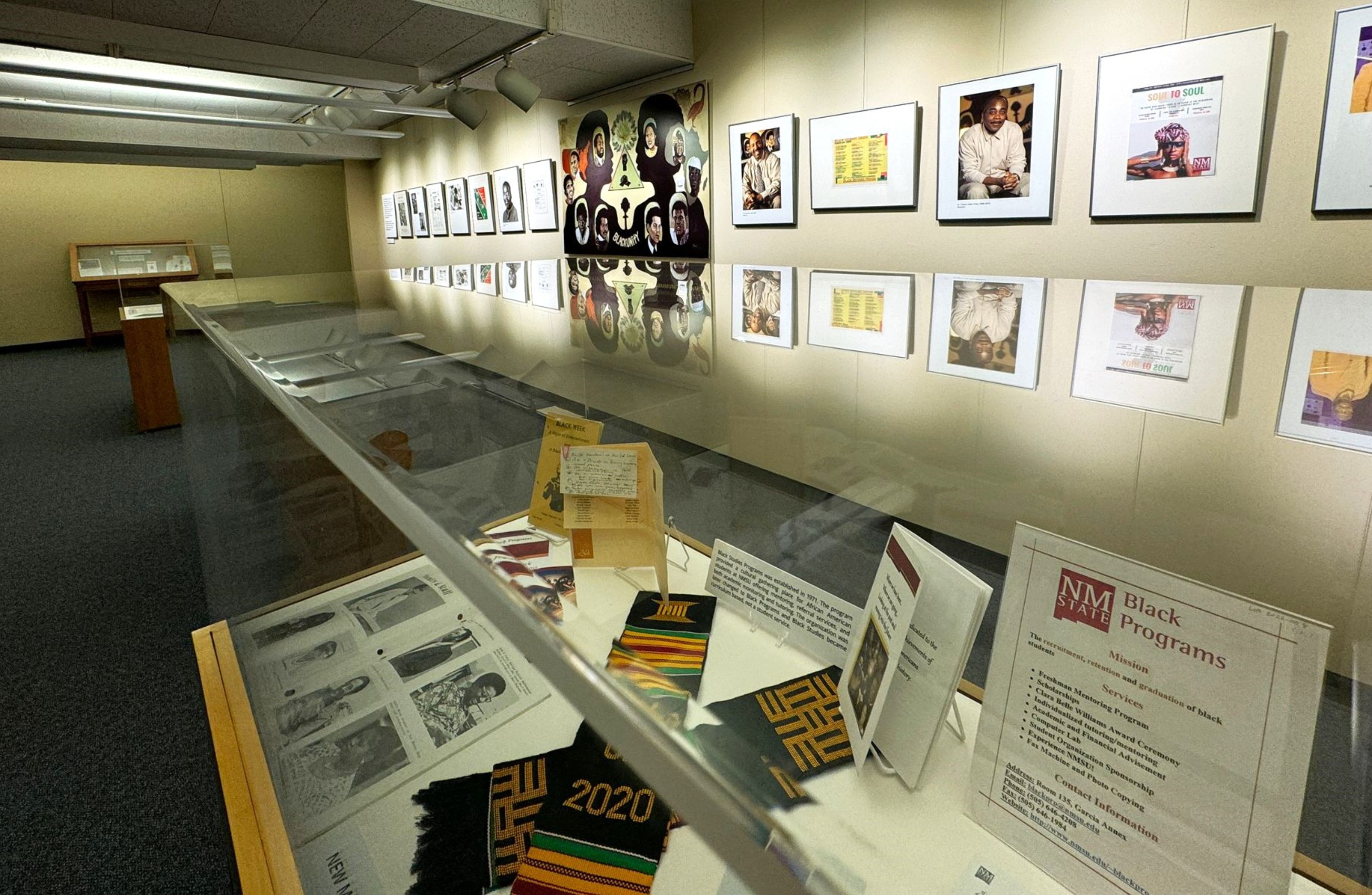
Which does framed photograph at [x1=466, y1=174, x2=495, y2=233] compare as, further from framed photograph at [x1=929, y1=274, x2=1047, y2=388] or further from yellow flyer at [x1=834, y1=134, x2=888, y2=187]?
framed photograph at [x1=929, y1=274, x2=1047, y2=388]

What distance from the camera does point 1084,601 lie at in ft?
1.26

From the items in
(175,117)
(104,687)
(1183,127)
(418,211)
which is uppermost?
(175,117)

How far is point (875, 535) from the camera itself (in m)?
0.59

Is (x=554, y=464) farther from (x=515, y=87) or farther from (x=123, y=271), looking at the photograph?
(x=123, y=271)

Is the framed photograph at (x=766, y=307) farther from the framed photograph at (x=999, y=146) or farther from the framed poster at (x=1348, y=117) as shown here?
the framed poster at (x=1348, y=117)

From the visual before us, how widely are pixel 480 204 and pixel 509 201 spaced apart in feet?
2.31

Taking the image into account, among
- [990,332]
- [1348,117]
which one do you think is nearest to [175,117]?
[990,332]

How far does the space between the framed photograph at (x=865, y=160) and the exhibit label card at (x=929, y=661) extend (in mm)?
2771

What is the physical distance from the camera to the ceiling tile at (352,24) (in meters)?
2.98

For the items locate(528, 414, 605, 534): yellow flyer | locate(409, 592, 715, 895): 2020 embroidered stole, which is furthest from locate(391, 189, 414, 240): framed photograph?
locate(409, 592, 715, 895): 2020 embroidered stole

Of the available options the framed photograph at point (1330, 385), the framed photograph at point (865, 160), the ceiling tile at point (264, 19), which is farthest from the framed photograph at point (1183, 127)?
the ceiling tile at point (264, 19)

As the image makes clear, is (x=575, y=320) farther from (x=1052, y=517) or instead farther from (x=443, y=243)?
(x=443, y=243)

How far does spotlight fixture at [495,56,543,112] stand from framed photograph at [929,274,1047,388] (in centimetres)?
323

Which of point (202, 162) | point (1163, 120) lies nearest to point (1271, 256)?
point (1163, 120)
